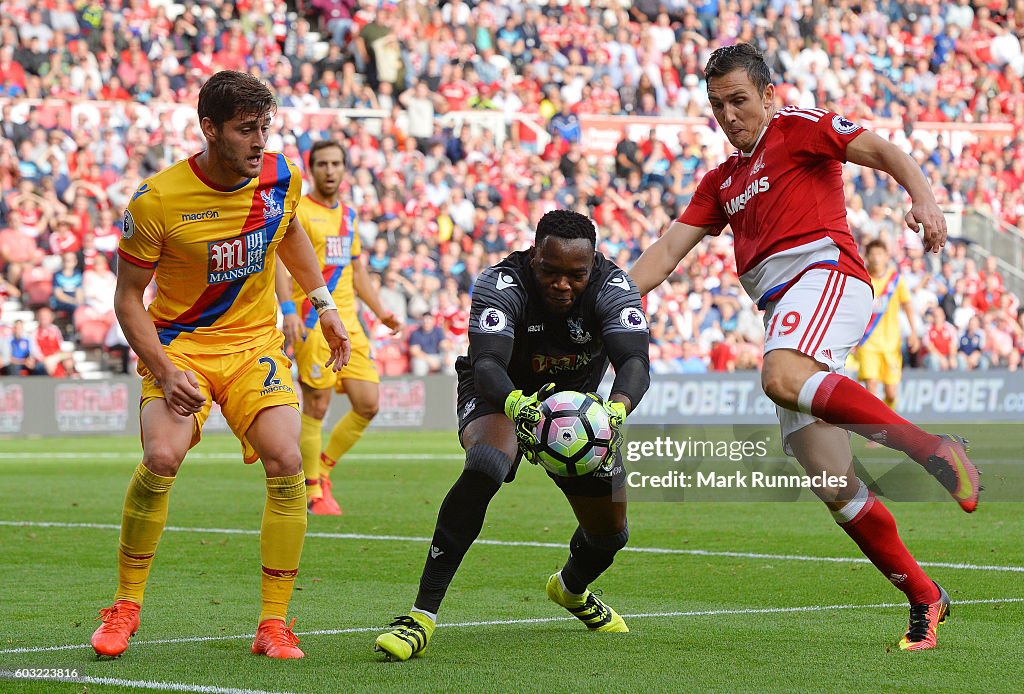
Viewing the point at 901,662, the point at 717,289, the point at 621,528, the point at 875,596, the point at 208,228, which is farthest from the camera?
the point at 717,289

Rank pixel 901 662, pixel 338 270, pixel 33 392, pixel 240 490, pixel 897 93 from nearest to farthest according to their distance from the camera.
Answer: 1. pixel 901 662
2. pixel 338 270
3. pixel 240 490
4. pixel 33 392
5. pixel 897 93

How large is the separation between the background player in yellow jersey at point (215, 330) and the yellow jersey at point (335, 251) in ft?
17.6

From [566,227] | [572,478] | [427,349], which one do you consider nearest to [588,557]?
[572,478]

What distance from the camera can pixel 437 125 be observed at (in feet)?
87.7

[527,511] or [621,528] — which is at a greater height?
[621,528]

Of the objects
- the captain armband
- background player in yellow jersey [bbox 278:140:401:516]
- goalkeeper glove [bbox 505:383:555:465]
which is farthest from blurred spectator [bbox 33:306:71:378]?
goalkeeper glove [bbox 505:383:555:465]

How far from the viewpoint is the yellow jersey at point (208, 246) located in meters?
5.98

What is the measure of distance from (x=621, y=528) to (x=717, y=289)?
19.3 m

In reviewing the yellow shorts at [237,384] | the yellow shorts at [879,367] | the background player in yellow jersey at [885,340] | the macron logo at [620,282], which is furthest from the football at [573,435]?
the yellow shorts at [879,367]

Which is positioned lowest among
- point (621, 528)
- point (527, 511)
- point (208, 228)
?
point (527, 511)

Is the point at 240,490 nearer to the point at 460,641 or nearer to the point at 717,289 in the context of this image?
the point at 460,641

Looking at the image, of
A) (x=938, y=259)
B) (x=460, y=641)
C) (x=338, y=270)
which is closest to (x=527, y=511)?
(x=338, y=270)

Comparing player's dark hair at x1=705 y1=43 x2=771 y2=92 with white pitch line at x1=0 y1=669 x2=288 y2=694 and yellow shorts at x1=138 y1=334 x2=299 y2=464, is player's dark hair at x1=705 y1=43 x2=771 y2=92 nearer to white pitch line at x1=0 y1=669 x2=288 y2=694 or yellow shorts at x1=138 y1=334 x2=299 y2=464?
yellow shorts at x1=138 y1=334 x2=299 y2=464

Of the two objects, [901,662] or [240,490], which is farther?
[240,490]
